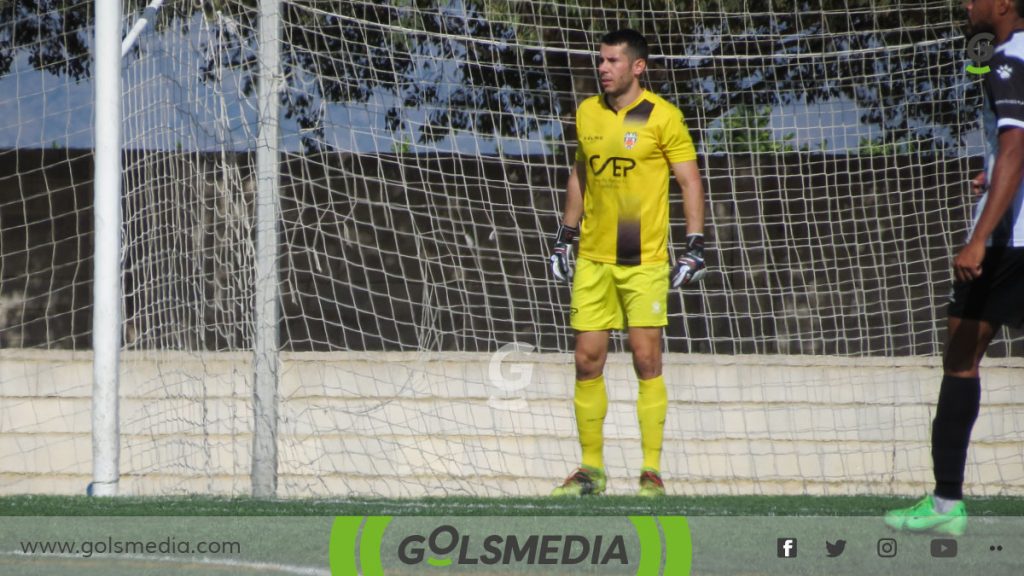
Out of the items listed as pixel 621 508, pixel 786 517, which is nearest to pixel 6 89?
pixel 621 508

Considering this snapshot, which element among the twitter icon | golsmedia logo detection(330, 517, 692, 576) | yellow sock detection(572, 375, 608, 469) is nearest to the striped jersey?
the twitter icon

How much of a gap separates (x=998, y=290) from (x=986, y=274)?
0.06 metres

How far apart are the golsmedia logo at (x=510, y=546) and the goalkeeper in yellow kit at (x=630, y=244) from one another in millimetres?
1549

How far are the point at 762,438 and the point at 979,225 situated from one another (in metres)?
4.47

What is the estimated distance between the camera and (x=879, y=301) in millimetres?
8078

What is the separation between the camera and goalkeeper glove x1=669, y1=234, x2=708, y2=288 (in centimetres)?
484

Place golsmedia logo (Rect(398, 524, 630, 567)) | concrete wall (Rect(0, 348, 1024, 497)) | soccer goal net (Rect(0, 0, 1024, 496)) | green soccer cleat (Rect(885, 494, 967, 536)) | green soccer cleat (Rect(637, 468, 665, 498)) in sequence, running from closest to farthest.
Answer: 1. golsmedia logo (Rect(398, 524, 630, 567))
2. green soccer cleat (Rect(885, 494, 967, 536))
3. green soccer cleat (Rect(637, 468, 665, 498))
4. soccer goal net (Rect(0, 0, 1024, 496))
5. concrete wall (Rect(0, 348, 1024, 497))

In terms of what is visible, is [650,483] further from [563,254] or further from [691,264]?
[563,254]

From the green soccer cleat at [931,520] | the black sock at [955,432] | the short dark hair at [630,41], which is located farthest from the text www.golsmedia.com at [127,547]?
the short dark hair at [630,41]

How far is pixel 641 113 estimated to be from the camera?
4941 mm

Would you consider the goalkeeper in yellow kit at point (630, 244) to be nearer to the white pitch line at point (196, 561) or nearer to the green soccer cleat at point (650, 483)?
the green soccer cleat at point (650, 483)

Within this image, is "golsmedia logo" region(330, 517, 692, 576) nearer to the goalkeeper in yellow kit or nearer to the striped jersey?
the striped jersey

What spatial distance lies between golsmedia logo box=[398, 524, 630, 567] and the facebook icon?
0.40m

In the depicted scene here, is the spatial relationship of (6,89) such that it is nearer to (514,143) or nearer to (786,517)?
(514,143)
